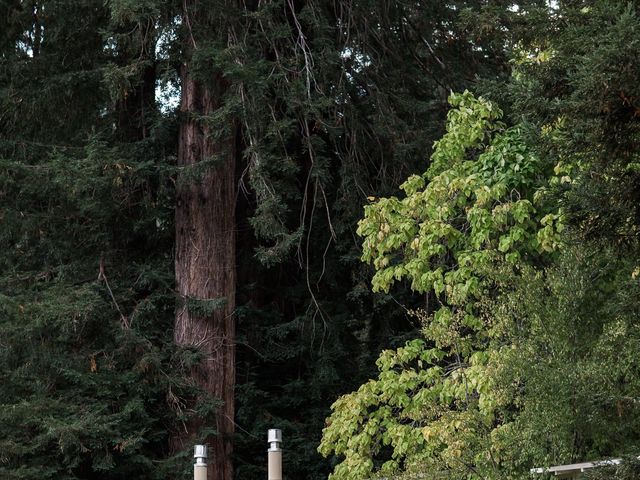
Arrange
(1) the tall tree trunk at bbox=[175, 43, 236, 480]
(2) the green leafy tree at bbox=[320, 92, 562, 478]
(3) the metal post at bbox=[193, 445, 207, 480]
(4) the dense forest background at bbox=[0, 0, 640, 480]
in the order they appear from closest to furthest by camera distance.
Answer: (4) the dense forest background at bbox=[0, 0, 640, 480] → (3) the metal post at bbox=[193, 445, 207, 480] → (2) the green leafy tree at bbox=[320, 92, 562, 478] → (1) the tall tree trunk at bbox=[175, 43, 236, 480]

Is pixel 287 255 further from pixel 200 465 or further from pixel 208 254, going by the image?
pixel 200 465

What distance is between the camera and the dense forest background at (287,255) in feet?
36.0

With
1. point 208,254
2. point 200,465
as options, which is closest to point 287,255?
point 208,254

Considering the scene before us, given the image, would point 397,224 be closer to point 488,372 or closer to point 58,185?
point 488,372

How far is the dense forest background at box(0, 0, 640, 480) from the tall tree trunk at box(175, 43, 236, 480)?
0.03 m

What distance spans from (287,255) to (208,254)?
0.95 m

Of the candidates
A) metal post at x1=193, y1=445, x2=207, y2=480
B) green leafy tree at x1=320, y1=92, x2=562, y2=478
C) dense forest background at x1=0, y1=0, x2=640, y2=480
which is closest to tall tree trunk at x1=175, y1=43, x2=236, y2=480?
dense forest background at x1=0, y1=0, x2=640, y2=480

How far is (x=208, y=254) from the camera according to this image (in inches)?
602

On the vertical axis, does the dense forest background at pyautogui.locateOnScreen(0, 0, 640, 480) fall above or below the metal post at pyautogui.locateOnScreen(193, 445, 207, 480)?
above

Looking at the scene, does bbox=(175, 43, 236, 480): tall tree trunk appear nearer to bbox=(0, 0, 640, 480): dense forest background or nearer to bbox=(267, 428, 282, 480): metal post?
bbox=(0, 0, 640, 480): dense forest background

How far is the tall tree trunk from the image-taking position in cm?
1512

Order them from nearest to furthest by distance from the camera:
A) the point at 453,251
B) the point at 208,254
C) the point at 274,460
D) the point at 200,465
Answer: the point at 274,460 → the point at 200,465 → the point at 453,251 → the point at 208,254

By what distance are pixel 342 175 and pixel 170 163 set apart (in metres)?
2.20

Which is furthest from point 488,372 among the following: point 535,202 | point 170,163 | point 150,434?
point 170,163
